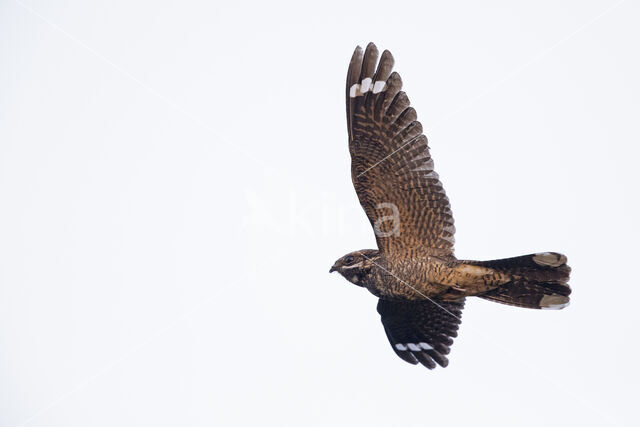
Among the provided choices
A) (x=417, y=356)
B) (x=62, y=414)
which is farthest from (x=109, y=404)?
(x=62, y=414)

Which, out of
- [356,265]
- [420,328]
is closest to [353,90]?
[356,265]

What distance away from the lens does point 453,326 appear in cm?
934

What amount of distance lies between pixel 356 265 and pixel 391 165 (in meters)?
1.15

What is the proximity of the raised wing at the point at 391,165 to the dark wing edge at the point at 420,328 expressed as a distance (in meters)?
1.14

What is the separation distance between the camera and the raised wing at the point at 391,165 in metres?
8.24

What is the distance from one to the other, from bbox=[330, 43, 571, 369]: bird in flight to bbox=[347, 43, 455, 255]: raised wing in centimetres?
1

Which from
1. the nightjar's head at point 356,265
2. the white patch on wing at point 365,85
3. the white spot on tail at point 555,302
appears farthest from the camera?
the nightjar's head at point 356,265

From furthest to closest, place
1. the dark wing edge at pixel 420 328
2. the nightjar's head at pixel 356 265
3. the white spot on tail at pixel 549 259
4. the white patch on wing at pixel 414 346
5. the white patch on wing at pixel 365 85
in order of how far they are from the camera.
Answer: the white patch on wing at pixel 414 346
the dark wing edge at pixel 420 328
the nightjar's head at pixel 356 265
the white patch on wing at pixel 365 85
the white spot on tail at pixel 549 259

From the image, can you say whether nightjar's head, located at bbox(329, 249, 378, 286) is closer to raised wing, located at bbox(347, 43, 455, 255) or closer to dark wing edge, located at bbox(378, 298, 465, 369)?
raised wing, located at bbox(347, 43, 455, 255)

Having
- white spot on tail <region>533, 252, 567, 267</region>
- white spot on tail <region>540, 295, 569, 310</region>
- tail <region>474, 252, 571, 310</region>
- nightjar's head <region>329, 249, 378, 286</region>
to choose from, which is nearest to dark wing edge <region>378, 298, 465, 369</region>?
nightjar's head <region>329, 249, 378, 286</region>

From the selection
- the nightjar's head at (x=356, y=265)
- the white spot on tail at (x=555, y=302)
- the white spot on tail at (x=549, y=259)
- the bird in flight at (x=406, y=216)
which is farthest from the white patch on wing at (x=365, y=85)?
the white spot on tail at (x=555, y=302)

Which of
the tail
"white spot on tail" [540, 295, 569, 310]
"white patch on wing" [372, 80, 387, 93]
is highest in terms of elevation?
"white patch on wing" [372, 80, 387, 93]

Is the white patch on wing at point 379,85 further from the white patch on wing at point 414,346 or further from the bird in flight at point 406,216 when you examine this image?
the white patch on wing at point 414,346

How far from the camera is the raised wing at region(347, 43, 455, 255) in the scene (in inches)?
324
